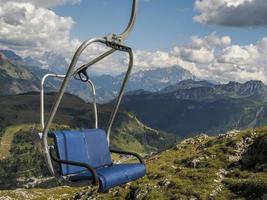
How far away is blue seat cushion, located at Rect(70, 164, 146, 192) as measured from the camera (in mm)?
Result: 12124

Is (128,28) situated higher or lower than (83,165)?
higher

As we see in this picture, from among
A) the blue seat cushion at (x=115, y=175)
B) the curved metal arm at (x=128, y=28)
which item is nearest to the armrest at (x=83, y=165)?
the blue seat cushion at (x=115, y=175)

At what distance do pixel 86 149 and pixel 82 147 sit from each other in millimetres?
190

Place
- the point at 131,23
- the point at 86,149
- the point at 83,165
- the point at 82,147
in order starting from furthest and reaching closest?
the point at 86,149 < the point at 82,147 < the point at 83,165 < the point at 131,23

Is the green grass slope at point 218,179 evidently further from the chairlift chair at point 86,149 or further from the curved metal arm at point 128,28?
the curved metal arm at point 128,28

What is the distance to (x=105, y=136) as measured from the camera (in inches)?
602

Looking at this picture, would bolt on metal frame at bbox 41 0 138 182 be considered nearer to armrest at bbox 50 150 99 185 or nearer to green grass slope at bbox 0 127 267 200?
armrest at bbox 50 150 99 185

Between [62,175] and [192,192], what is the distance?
60.9ft

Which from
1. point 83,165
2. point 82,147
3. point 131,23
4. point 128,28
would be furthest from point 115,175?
point 131,23

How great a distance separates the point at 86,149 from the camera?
46.3 ft

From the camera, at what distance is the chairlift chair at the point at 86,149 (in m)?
11.6

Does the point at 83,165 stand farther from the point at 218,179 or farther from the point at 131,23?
the point at 218,179

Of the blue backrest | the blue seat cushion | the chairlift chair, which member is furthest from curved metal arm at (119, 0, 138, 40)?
the blue seat cushion

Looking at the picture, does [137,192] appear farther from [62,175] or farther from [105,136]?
[62,175]
